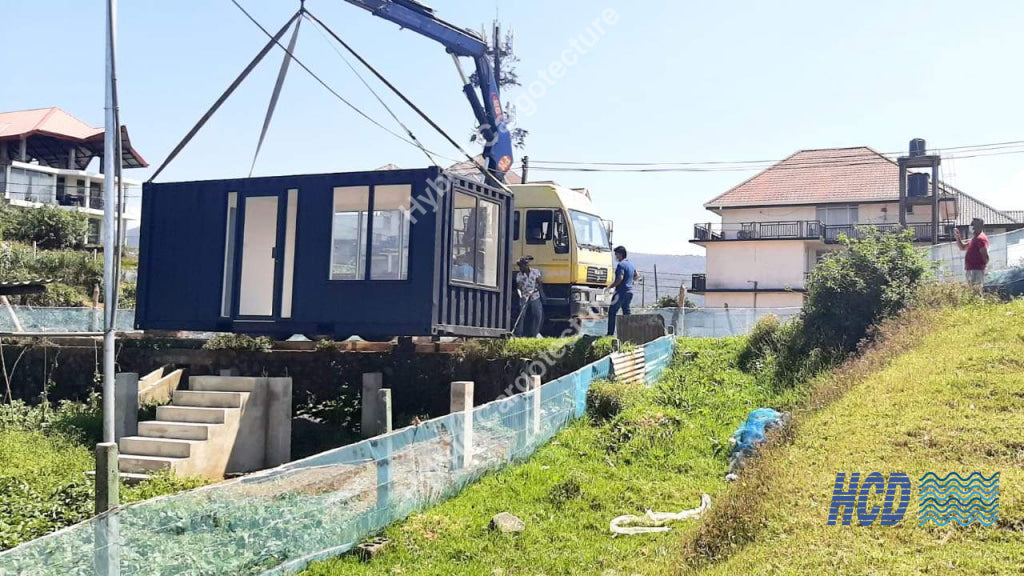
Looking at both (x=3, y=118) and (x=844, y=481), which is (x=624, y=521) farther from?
(x=3, y=118)

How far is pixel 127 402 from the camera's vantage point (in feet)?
47.2

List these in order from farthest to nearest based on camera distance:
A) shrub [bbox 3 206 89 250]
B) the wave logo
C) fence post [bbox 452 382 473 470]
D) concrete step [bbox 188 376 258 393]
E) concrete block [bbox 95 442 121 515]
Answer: shrub [bbox 3 206 89 250], concrete step [bbox 188 376 258 393], fence post [bbox 452 382 473 470], concrete block [bbox 95 442 121 515], the wave logo

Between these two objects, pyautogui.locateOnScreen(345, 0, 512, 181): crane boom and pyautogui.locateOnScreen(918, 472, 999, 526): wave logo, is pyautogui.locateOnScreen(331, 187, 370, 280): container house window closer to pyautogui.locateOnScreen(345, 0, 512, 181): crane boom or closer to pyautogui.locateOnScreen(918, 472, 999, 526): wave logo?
pyautogui.locateOnScreen(345, 0, 512, 181): crane boom

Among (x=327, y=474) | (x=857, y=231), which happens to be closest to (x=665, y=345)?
(x=327, y=474)

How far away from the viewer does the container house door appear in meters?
15.0

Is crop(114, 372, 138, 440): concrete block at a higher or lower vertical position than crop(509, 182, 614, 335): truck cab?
lower

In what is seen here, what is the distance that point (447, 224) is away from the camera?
13492 millimetres

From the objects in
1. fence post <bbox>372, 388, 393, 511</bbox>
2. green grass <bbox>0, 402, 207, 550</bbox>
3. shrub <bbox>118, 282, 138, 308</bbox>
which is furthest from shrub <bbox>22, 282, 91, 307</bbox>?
fence post <bbox>372, 388, 393, 511</bbox>

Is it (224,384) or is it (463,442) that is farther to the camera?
(224,384)

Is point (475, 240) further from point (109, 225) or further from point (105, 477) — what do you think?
point (105, 477)

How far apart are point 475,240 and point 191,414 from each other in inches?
201

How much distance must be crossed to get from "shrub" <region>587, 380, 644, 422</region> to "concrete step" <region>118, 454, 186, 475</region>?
588 cm

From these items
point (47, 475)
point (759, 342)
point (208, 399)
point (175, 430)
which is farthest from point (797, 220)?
point (47, 475)

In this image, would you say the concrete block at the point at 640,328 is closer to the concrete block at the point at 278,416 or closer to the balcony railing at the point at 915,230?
the concrete block at the point at 278,416
